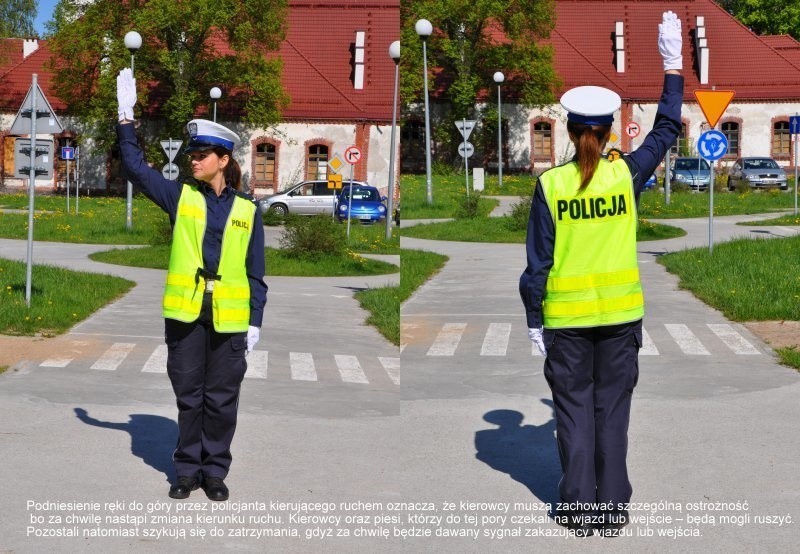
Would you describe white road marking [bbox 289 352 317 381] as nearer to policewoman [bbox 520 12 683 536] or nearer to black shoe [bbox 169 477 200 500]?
black shoe [bbox 169 477 200 500]

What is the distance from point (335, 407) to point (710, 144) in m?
13.9

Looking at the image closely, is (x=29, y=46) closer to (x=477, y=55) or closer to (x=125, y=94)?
(x=477, y=55)

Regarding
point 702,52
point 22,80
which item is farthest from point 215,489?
point 22,80

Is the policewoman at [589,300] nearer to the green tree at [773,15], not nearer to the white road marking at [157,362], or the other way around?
the white road marking at [157,362]

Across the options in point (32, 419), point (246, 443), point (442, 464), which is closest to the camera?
point (442, 464)

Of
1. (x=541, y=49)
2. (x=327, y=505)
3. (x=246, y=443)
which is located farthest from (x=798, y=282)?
(x=541, y=49)

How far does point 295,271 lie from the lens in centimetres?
2666

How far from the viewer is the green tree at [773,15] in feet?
225

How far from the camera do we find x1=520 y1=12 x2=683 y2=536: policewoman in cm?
Answer: 590

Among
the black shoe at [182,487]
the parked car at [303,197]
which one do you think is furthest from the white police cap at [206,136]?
the parked car at [303,197]

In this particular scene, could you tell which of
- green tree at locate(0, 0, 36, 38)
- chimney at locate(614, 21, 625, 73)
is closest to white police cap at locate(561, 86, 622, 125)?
chimney at locate(614, 21, 625, 73)

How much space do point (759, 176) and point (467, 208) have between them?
21.0 meters

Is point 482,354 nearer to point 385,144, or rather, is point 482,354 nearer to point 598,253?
point 598,253

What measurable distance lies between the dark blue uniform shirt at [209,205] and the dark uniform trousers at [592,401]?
164cm
